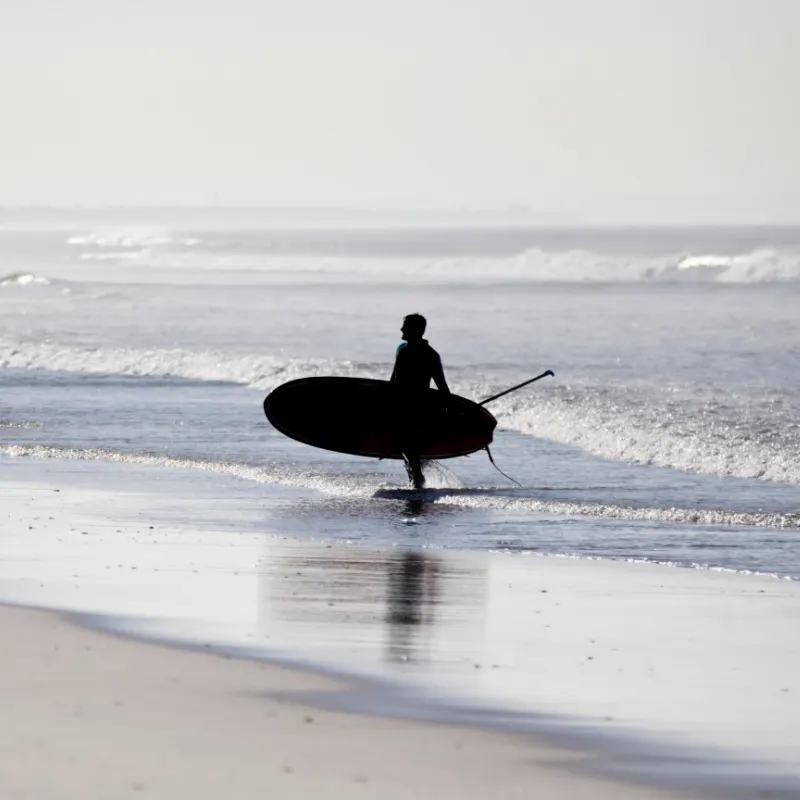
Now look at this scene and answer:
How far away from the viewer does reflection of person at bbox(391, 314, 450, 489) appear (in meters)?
14.8

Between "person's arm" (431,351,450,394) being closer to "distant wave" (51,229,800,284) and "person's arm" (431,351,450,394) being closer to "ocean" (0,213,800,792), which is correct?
"ocean" (0,213,800,792)

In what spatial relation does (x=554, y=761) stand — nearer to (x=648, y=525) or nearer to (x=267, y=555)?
(x=267, y=555)

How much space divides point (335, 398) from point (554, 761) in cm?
1043

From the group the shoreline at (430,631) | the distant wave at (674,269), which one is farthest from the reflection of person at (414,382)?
the distant wave at (674,269)

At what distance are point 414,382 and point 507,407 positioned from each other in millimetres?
6594

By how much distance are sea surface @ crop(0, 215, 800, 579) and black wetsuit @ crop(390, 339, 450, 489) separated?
1.13ft

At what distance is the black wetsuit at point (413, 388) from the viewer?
15.0 metres

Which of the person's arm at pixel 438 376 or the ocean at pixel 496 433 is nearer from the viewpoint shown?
the ocean at pixel 496 433

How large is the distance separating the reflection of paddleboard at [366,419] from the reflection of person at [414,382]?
0.41 feet

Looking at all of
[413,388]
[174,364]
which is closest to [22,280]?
[174,364]

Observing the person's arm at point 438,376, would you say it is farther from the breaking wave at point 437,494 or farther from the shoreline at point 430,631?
the shoreline at point 430,631

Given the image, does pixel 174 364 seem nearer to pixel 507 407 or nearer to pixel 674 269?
pixel 507 407

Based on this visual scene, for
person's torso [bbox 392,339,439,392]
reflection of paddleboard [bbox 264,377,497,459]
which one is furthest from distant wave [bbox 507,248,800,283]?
person's torso [bbox 392,339,439,392]

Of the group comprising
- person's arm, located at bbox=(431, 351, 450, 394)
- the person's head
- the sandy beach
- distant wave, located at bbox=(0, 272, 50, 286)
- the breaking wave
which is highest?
the person's head
